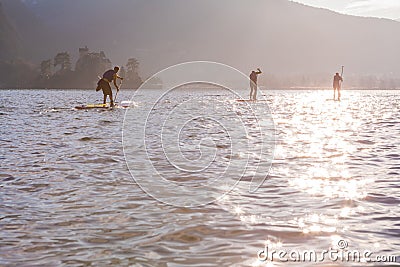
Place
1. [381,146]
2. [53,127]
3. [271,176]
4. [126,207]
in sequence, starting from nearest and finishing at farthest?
[126,207], [271,176], [381,146], [53,127]

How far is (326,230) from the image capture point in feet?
17.8

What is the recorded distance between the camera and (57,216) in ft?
19.6

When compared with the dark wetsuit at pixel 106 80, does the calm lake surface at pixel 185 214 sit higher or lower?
lower

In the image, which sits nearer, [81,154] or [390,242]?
[390,242]

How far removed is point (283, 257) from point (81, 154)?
7.34 metres

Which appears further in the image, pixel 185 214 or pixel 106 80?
pixel 106 80

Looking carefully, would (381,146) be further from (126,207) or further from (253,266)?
(253,266)

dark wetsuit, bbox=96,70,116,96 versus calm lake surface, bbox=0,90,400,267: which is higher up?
dark wetsuit, bbox=96,70,116,96

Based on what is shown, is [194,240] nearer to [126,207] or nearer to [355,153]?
[126,207]

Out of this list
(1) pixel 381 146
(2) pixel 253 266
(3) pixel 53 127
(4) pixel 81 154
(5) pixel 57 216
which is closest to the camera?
(2) pixel 253 266

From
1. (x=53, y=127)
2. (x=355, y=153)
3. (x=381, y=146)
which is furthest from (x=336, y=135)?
(x=53, y=127)

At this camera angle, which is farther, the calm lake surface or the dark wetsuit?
the dark wetsuit

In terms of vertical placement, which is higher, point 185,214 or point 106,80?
point 106,80

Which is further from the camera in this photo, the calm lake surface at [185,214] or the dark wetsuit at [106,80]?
the dark wetsuit at [106,80]
